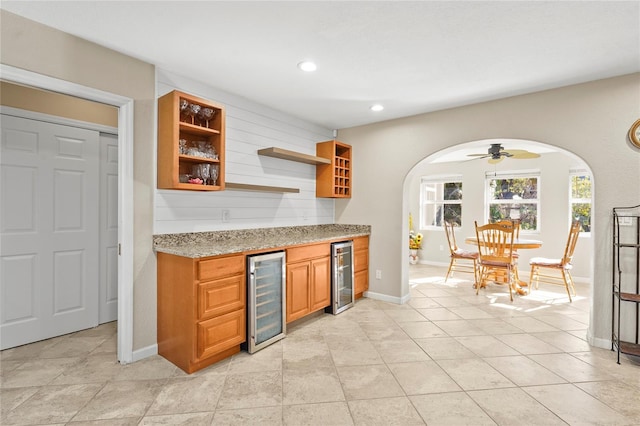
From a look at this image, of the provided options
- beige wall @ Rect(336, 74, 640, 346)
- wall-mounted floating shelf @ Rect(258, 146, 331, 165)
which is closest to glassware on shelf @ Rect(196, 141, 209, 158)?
wall-mounted floating shelf @ Rect(258, 146, 331, 165)

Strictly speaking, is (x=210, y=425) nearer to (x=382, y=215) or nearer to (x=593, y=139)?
(x=382, y=215)

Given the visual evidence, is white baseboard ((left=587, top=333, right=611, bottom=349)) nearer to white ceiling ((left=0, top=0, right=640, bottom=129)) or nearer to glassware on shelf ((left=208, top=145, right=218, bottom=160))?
white ceiling ((left=0, top=0, right=640, bottom=129))

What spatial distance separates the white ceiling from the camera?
1.93 meters

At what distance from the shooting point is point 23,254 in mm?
2781

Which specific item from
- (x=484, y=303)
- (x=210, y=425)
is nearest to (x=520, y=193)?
(x=484, y=303)

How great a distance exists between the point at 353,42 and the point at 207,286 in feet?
7.07

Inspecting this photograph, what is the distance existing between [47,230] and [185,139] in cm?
155

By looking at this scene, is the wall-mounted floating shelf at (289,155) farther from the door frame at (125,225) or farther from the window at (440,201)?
the window at (440,201)

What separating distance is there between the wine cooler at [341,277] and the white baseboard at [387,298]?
47 cm

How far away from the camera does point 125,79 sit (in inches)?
Result: 98.6

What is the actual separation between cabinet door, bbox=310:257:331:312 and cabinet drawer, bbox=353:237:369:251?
0.60 metres

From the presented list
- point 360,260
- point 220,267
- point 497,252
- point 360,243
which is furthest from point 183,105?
point 497,252

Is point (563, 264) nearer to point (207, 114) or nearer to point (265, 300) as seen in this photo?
point (265, 300)

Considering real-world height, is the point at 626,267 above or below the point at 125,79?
below
